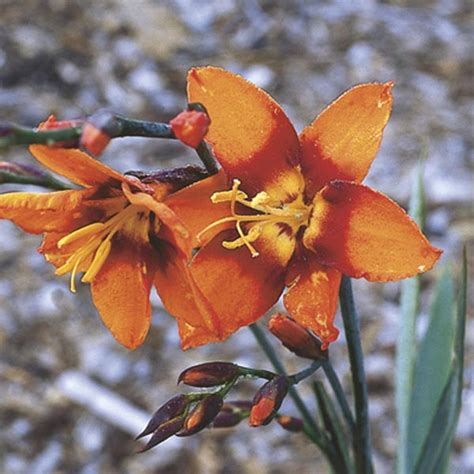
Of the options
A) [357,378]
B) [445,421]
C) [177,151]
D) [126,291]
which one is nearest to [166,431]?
[126,291]

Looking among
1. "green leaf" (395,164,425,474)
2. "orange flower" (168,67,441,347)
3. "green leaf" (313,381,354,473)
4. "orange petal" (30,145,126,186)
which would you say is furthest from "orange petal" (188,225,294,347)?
"green leaf" (395,164,425,474)

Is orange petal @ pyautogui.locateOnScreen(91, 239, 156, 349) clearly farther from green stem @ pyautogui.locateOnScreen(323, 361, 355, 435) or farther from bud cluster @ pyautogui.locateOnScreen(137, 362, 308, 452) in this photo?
green stem @ pyautogui.locateOnScreen(323, 361, 355, 435)

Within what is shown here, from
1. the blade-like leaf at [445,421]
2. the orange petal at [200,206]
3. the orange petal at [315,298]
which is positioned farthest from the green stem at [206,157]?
the blade-like leaf at [445,421]

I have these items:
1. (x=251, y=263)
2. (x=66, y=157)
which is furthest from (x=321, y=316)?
(x=66, y=157)

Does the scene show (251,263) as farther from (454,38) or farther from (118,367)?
(454,38)

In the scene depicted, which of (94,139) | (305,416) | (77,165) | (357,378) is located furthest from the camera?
(305,416)

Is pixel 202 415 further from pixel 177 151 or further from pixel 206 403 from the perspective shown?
pixel 177 151
